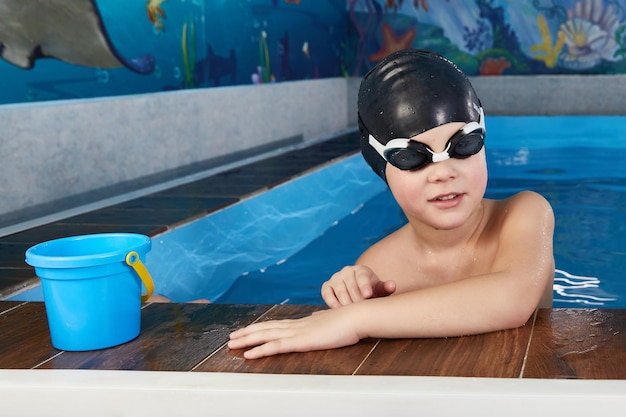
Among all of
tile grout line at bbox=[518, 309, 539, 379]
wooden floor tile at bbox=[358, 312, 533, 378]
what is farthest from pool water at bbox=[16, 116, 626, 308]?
tile grout line at bbox=[518, 309, 539, 379]

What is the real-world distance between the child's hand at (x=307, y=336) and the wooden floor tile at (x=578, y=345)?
44 cm

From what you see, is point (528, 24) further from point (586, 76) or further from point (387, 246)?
point (387, 246)

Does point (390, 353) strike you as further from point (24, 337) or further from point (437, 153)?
point (24, 337)

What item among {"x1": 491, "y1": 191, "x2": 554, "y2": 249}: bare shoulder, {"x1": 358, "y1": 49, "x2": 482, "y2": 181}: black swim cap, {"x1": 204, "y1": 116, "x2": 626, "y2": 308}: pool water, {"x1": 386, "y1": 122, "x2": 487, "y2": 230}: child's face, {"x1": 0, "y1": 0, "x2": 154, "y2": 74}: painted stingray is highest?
{"x1": 0, "y1": 0, "x2": 154, "y2": 74}: painted stingray

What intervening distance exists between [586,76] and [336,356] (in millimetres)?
11810

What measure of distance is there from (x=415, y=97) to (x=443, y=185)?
0.24 m

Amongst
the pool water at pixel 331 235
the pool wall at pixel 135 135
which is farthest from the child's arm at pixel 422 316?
the pool wall at pixel 135 135

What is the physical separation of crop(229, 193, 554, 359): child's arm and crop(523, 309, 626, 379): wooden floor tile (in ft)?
0.35

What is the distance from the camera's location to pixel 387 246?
281 centimetres

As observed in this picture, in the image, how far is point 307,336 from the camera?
80.3 inches

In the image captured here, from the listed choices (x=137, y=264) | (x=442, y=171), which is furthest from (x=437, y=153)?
(x=137, y=264)

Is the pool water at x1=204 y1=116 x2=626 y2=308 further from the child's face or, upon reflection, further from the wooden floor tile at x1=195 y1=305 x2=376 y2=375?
the wooden floor tile at x1=195 y1=305 x2=376 y2=375

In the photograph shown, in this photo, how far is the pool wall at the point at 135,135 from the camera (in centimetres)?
533

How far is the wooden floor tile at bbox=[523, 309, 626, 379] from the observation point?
6.11ft
